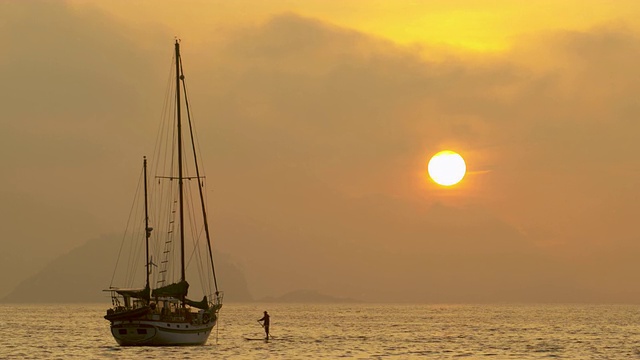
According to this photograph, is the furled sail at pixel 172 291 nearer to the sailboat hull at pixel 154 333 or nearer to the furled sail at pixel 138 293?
the furled sail at pixel 138 293

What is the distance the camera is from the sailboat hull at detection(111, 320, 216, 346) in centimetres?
8756

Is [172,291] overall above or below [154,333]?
above

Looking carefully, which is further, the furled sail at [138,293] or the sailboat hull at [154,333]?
the furled sail at [138,293]

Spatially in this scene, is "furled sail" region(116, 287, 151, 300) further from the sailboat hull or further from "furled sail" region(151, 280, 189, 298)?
the sailboat hull

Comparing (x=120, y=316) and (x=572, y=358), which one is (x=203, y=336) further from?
(x=572, y=358)

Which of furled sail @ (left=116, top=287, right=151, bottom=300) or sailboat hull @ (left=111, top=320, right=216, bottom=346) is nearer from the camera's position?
sailboat hull @ (left=111, top=320, right=216, bottom=346)

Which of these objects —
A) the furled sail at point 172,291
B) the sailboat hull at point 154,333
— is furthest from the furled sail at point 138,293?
the sailboat hull at point 154,333

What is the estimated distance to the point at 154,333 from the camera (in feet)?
288

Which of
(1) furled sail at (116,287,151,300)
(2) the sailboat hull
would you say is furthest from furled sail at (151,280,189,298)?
(2) the sailboat hull

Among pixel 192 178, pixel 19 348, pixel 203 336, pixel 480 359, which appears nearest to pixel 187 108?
pixel 192 178

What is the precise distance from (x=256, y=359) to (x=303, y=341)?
36050 millimetres

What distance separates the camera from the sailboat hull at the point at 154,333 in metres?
87.6

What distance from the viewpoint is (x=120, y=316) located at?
87.6 meters

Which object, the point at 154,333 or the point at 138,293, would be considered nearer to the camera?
the point at 154,333
